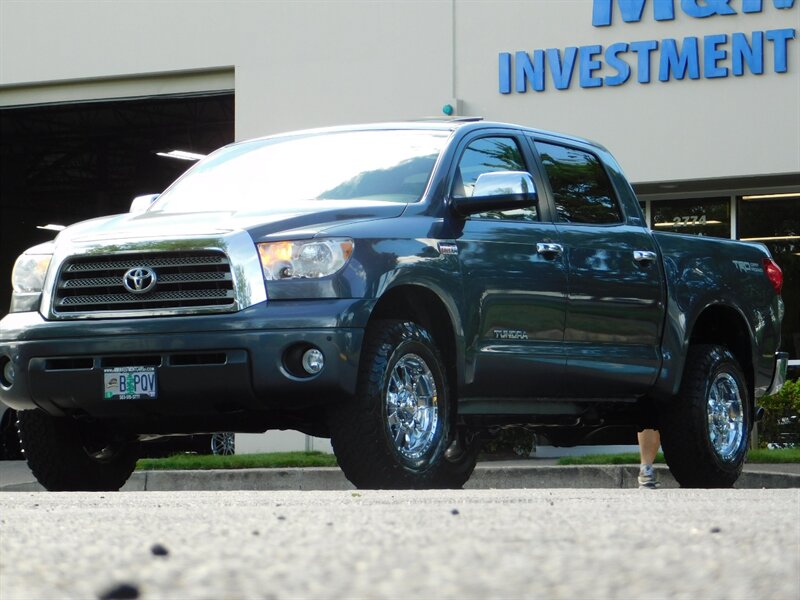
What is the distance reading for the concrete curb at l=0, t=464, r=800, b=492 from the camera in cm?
1352

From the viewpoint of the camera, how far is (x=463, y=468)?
998cm

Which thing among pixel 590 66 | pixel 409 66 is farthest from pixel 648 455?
pixel 409 66

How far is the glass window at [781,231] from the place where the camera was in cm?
1900

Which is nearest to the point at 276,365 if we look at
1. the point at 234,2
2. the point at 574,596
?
the point at 574,596

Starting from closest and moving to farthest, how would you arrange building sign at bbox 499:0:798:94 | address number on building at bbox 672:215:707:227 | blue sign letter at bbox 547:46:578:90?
building sign at bbox 499:0:798:94 → blue sign letter at bbox 547:46:578:90 → address number on building at bbox 672:215:707:227

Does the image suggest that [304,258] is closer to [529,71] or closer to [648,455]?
[648,455]

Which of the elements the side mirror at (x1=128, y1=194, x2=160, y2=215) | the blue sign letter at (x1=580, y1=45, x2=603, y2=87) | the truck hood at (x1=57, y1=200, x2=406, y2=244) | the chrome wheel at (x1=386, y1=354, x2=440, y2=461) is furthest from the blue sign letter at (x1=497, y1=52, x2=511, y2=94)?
the chrome wheel at (x1=386, y1=354, x2=440, y2=461)

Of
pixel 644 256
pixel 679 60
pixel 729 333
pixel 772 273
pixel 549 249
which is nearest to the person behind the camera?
pixel 549 249

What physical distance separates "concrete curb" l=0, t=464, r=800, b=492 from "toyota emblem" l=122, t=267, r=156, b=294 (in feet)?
19.6

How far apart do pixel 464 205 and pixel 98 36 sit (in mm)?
14321

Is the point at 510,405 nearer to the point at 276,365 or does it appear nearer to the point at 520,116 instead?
the point at 276,365

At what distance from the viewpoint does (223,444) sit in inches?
765

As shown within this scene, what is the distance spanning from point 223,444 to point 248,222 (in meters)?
12.3

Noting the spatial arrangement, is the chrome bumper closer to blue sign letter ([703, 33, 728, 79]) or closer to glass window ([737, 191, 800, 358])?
blue sign letter ([703, 33, 728, 79])
